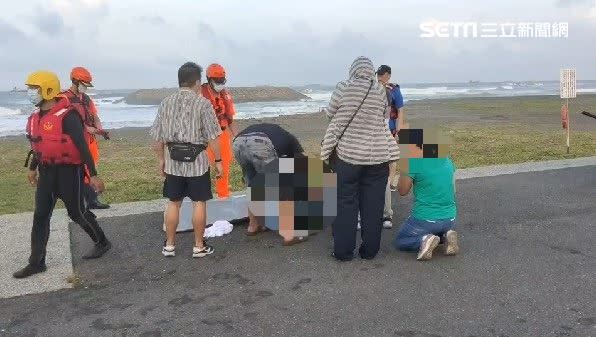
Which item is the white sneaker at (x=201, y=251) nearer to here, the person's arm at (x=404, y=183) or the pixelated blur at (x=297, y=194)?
the pixelated blur at (x=297, y=194)

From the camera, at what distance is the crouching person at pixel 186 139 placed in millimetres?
4504

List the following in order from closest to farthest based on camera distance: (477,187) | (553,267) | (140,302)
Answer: (140,302), (553,267), (477,187)

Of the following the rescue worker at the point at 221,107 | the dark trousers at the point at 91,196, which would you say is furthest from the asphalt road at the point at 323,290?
the rescue worker at the point at 221,107

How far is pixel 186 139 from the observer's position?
4512 mm

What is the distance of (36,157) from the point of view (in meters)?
4.54

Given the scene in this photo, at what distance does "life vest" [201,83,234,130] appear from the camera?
6.52 metres

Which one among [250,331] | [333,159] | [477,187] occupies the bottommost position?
[250,331]

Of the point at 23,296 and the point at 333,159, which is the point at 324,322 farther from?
the point at 23,296

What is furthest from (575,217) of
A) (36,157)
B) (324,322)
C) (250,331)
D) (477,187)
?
(36,157)

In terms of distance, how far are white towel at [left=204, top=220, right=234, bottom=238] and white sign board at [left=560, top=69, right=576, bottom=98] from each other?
10104 millimetres

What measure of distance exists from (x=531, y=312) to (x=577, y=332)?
1.14ft

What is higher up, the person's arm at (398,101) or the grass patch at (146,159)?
the person's arm at (398,101)

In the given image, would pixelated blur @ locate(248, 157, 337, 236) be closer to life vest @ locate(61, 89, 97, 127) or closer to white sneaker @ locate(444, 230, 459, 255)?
white sneaker @ locate(444, 230, 459, 255)

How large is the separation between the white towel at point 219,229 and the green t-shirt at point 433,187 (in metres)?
2.12
